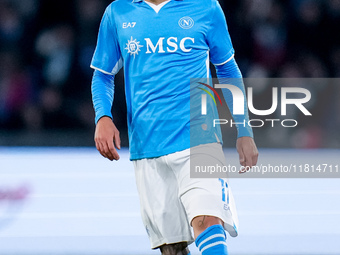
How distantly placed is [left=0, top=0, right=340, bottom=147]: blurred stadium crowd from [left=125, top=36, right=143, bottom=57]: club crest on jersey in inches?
221

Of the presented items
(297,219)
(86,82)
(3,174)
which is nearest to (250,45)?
(86,82)

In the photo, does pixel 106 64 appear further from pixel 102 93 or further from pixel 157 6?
pixel 157 6

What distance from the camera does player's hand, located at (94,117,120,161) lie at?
2.24 meters

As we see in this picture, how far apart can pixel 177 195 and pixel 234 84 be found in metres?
0.51

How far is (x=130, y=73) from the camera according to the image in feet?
7.97

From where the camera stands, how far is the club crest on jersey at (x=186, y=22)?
2.36 m

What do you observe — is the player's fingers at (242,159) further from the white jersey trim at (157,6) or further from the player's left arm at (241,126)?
the white jersey trim at (157,6)

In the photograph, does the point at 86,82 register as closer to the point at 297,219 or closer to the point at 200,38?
the point at 297,219

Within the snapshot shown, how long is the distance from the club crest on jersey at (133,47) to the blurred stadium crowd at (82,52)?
5623 millimetres

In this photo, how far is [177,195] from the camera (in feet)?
7.74

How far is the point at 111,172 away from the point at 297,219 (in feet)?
8.21

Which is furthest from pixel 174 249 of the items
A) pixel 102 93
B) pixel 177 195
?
pixel 102 93

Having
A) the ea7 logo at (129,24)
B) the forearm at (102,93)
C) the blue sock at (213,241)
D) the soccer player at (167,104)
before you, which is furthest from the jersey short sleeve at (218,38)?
the blue sock at (213,241)

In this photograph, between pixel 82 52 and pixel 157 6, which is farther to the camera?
pixel 82 52
